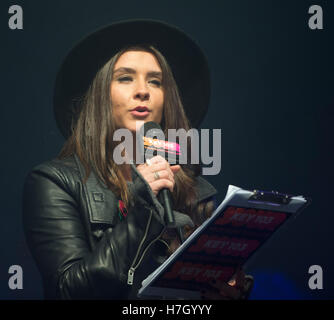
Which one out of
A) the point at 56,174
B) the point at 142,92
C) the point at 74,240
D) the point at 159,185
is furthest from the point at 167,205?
the point at 142,92

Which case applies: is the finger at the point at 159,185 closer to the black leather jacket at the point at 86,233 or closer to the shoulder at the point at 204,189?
the black leather jacket at the point at 86,233

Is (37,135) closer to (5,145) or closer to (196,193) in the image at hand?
(5,145)

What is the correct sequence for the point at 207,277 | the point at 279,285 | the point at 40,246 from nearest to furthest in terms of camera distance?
the point at 207,277
the point at 40,246
the point at 279,285

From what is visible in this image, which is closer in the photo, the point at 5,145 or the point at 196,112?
the point at 5,145

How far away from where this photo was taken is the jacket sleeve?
1414 millimetres

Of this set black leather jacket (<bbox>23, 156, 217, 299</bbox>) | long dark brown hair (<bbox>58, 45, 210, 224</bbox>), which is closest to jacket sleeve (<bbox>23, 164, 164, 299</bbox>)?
black leather jacket (<bbox>23, 156, 217, 299</bbox>)

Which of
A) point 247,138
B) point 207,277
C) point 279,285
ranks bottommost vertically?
point 279,285

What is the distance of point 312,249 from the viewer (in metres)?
2.12

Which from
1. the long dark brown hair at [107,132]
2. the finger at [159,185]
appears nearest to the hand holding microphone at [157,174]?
the finger at [159,185]

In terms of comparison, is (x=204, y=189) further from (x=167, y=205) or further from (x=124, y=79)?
(x=167, y=205)

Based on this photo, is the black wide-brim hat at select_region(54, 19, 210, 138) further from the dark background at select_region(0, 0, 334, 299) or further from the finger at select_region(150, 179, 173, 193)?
the finger at select_region(150, 179, 173, 193)

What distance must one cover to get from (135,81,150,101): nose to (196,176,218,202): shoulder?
39cm

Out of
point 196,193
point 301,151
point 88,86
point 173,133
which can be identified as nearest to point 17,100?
A: point 88,86

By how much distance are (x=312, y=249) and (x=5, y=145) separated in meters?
1.31
